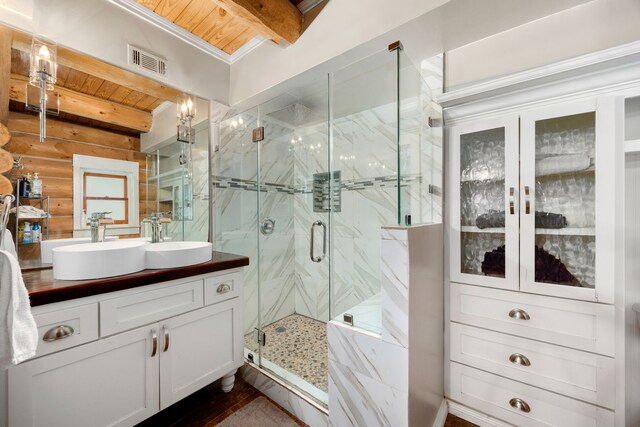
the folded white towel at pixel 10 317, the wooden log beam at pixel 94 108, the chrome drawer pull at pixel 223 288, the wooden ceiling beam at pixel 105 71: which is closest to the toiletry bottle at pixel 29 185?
the wooden log beam at pixel 94 108

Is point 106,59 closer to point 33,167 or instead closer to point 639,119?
point 33,167

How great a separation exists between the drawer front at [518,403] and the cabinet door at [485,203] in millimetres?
522

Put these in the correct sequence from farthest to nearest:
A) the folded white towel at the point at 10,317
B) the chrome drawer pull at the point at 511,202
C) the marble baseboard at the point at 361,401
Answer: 1. the chrome drawer pull at the point at 511,202
2. the marble baseboard at the point at 361,401
3. the folded white towel at the point at 10,317

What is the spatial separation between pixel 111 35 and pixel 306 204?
66.3 inches

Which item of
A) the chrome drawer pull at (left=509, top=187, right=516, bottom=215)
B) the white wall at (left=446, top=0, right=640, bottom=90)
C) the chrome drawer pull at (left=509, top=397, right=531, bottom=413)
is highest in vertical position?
the white wall at (left=446, top=0, right=640, bottom=90)

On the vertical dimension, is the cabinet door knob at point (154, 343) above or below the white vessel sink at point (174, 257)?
below

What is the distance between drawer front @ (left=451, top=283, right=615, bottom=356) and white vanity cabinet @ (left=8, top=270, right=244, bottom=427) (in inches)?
→ 56.1

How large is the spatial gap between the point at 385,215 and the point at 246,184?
3.83ft

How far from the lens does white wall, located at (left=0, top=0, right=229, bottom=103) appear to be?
1428 mm

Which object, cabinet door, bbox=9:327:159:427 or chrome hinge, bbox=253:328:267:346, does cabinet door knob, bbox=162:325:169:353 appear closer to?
cabinet door, bbox=9:327:159:427

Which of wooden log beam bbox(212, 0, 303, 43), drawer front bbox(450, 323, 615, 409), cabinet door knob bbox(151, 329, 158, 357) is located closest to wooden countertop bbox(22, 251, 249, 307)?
cabinet door knob bbox(151, 329, 158, 357)

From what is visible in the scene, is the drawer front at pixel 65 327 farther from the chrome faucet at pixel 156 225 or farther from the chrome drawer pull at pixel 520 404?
the chrome drawer pull at pixel 520 404

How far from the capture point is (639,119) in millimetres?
1210

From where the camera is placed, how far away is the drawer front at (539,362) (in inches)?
48.4
